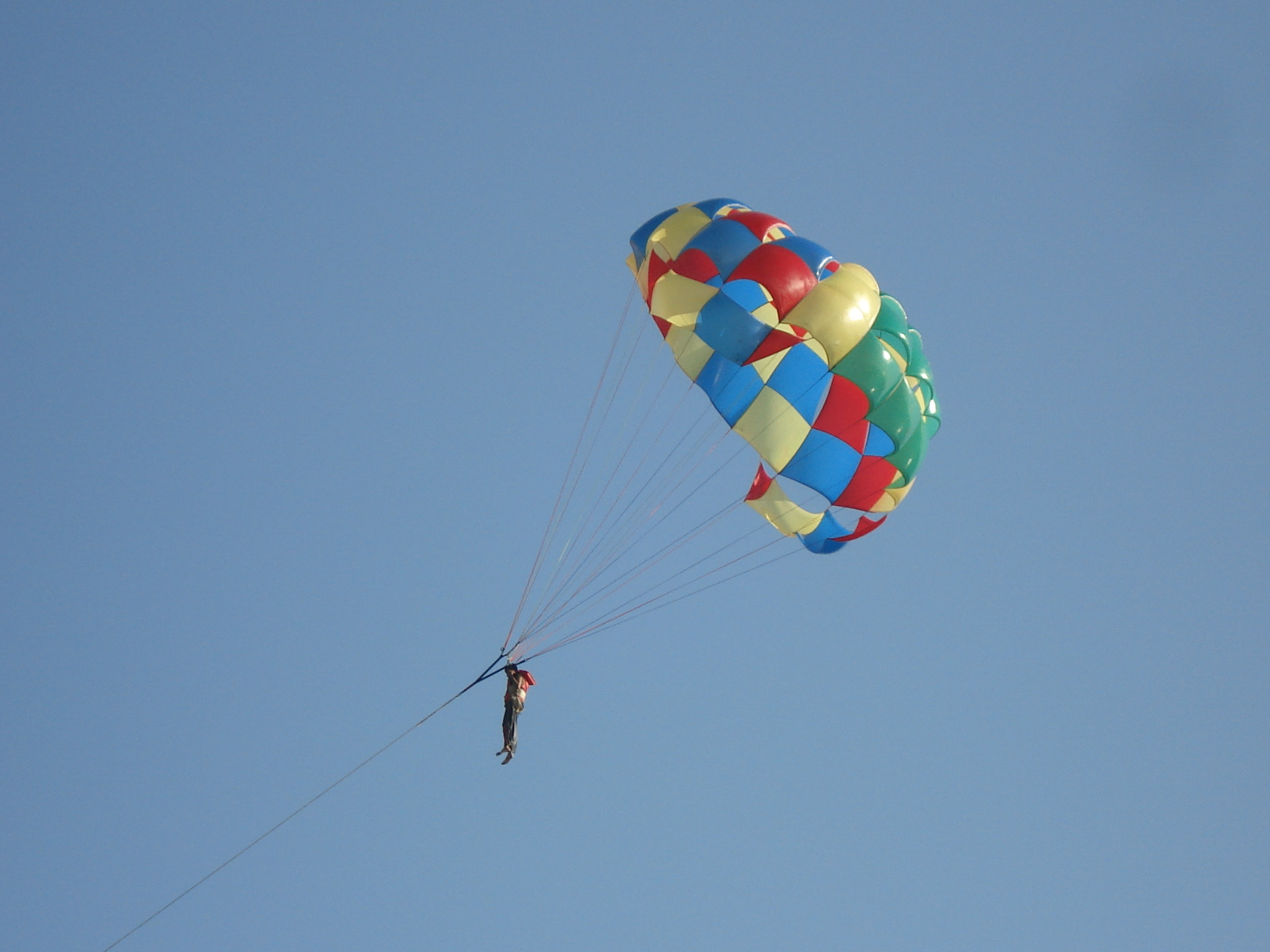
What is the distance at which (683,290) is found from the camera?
14.0 m

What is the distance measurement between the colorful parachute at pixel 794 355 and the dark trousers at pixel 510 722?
122 inches

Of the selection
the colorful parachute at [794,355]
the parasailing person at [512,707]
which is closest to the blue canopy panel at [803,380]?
the colorful parachute at [794,355]

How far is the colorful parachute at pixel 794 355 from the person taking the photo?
44.6ft

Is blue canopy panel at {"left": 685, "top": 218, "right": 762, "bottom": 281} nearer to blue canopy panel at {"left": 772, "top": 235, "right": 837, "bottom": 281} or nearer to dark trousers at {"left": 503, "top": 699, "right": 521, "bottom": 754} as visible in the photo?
blue canopy panel at {"left": 772, "top": 235, "right": 837, "bottom": 281}

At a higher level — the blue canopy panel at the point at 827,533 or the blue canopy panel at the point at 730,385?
the blue canopy panel at the point at 730,385

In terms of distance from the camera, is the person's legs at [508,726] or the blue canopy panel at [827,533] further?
the blue canopy panel at [827,533]

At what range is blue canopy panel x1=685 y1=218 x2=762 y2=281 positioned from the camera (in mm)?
13812

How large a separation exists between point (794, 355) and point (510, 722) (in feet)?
13.3

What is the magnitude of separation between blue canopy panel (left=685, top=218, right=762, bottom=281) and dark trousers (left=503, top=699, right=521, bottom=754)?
410cm

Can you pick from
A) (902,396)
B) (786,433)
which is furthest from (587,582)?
(902,396)

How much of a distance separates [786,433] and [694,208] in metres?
2.27

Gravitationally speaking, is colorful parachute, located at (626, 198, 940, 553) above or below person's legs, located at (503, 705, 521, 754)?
above

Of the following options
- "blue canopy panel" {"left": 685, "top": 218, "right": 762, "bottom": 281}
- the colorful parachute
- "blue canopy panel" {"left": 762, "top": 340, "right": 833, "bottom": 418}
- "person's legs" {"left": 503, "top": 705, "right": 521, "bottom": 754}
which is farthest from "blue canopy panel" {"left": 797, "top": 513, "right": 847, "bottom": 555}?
"person's legs" {"left": 503, "top": 705, "right": 521, "bottom": 754}

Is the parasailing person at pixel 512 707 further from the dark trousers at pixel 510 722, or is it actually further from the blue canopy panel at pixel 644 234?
the blue canopy panel at pixel 644 234
